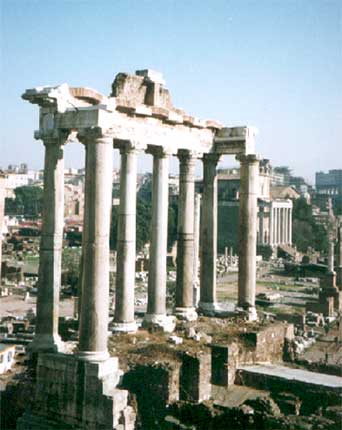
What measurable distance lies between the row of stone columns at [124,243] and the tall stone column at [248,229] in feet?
0.11

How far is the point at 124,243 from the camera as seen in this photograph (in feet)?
53.5

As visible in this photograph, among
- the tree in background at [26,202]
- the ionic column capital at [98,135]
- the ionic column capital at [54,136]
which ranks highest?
the tree in background at [26,202]

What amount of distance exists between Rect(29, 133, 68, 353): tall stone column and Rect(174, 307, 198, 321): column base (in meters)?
5.13

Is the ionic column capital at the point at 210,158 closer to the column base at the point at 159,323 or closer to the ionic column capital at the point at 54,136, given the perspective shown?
the column base at the point at 159,323

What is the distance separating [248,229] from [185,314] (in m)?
3.53

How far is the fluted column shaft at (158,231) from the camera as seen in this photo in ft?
56.3

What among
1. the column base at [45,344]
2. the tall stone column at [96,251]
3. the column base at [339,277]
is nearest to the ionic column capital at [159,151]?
the tall stone column at [96,251]

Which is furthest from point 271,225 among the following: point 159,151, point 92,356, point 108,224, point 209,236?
point 92,356

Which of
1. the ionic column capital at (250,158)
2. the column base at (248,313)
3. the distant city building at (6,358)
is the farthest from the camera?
the distant city building at (6,358)

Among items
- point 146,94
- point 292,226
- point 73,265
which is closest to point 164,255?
point 146,94

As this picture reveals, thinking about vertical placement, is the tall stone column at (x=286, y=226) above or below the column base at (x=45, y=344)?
above

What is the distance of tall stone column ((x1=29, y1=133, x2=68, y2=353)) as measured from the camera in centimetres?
1437

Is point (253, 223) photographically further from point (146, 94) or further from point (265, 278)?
point (265, 278)

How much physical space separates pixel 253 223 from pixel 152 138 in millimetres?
4978
